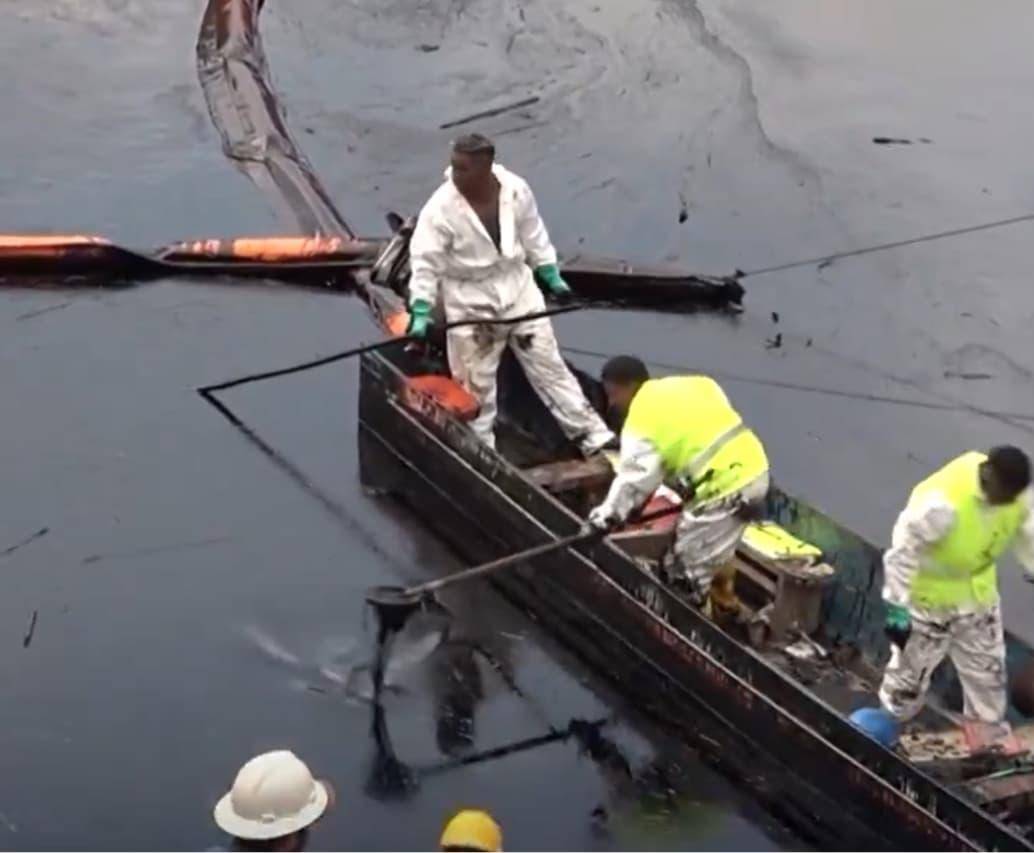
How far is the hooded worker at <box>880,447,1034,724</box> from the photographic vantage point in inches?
377

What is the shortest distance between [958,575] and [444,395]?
15.5ft

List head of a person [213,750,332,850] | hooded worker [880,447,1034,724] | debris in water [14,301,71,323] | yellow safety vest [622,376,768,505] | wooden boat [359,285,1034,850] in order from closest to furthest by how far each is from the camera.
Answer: head of a person [213,750,332,850] < hooded worker [880,447,1034,724] < wooden boat [359,285,1034,850] < yellow safety vest [622,376,768,505] < debris in water [14,301,71,323]

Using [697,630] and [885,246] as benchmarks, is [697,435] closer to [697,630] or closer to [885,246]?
[697,630]

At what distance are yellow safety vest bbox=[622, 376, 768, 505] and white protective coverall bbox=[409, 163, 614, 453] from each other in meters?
2.54

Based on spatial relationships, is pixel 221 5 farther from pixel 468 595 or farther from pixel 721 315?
pixel 468 595

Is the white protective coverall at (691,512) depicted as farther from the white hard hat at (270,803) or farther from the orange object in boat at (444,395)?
the white hard hat at (270,803)

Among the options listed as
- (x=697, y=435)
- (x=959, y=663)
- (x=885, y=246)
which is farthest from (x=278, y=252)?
(x=959, y=663)

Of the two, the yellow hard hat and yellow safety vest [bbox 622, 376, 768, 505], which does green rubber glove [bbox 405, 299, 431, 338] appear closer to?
yellow safety vest [bbox 622, 376, 768, 505]

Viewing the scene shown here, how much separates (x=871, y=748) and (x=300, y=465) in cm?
604

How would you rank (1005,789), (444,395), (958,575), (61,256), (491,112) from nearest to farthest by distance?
(1005,789)
(958,575)
(444,395)
(61,256)
(491,112)

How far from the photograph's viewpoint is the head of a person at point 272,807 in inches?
256

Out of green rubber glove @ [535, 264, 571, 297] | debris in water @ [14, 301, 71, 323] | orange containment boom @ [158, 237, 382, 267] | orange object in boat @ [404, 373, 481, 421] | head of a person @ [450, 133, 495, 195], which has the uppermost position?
head of a person @ [450, 133, 495, 195]

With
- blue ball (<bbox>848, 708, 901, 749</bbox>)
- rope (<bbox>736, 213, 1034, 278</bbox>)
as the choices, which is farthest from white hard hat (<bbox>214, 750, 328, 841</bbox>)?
rope (<bbox>736, 213, 1034, 278</bbox>)

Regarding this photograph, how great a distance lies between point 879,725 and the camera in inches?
385
